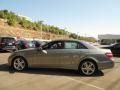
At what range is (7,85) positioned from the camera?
8.93 meters

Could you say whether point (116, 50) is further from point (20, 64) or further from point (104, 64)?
point (20, 64)

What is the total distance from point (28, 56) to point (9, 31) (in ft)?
134

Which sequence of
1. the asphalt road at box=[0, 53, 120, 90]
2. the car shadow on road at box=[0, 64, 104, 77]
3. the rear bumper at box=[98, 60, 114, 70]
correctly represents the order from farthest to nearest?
the car shadow on road at box=[0, 64, 104, 77]
the rear bumper at box=[98, 60, 114, 70]
the asphalt road at box=[0, 53, 120, 90]

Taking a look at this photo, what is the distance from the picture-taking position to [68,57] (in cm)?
1167

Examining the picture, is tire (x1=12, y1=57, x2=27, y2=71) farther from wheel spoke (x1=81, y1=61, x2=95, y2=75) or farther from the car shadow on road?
wheel spoke (x1=81, y1=61, x2=95, y2=75)

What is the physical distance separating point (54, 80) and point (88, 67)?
203 centimetres

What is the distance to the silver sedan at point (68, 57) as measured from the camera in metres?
11.5

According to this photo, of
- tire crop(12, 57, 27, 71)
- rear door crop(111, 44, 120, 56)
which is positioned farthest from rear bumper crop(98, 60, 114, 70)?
rear door crop(111, 44, 120, 56)

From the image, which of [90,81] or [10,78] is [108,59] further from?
[10,78]

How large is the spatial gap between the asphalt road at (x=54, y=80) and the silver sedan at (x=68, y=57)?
0.35m

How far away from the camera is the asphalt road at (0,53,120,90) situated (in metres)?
8.91

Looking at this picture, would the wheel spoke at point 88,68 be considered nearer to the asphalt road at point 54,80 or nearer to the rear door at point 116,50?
the asphalt road at point 54,80

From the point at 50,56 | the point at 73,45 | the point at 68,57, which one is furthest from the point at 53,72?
the point at 73,45

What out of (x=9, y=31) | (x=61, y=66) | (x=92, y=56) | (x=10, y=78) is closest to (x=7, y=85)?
(x=10, y=78)
